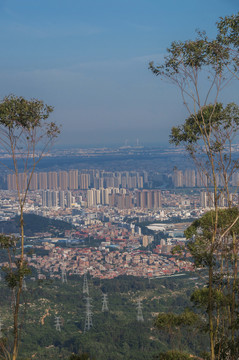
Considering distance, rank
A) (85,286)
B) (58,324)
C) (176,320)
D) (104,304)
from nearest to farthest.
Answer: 1. (176,320)
2. (58,324)
3. (104,304)
4. (85,286)

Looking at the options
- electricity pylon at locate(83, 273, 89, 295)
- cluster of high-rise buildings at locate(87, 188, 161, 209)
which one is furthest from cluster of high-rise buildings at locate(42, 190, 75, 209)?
electricity pylon at locate(83, 273, 89, 295)

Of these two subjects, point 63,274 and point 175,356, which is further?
point 63,274

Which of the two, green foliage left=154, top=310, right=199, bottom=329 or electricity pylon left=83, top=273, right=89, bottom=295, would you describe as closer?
green foliage left=154, top=310, right=199, bottom=329

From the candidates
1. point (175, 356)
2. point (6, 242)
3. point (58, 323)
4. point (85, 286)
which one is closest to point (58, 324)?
point (58, 323)

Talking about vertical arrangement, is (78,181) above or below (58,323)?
above

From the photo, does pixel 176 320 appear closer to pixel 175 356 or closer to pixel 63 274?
pixel 175 356

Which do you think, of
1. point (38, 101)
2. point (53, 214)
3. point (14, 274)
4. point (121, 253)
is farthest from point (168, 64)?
point (53, 214)

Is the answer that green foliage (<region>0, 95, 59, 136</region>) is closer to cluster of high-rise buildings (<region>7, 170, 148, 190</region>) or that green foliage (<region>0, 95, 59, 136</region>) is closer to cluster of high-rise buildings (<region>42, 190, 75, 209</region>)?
cluster of high-rise buildings (<region>42, 190, 75, 209</region>)

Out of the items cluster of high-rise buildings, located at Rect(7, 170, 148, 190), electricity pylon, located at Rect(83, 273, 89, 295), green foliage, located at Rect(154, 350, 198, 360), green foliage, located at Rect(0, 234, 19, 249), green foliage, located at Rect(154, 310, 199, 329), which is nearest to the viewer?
green foliage, located at Rect(0, 234, 19, 249)

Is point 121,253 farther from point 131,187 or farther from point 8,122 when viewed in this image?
point 131,187

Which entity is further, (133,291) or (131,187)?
(131,187)

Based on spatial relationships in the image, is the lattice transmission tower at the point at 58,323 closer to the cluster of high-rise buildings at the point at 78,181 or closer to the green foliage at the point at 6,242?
the green foliage at the point at 6,242
